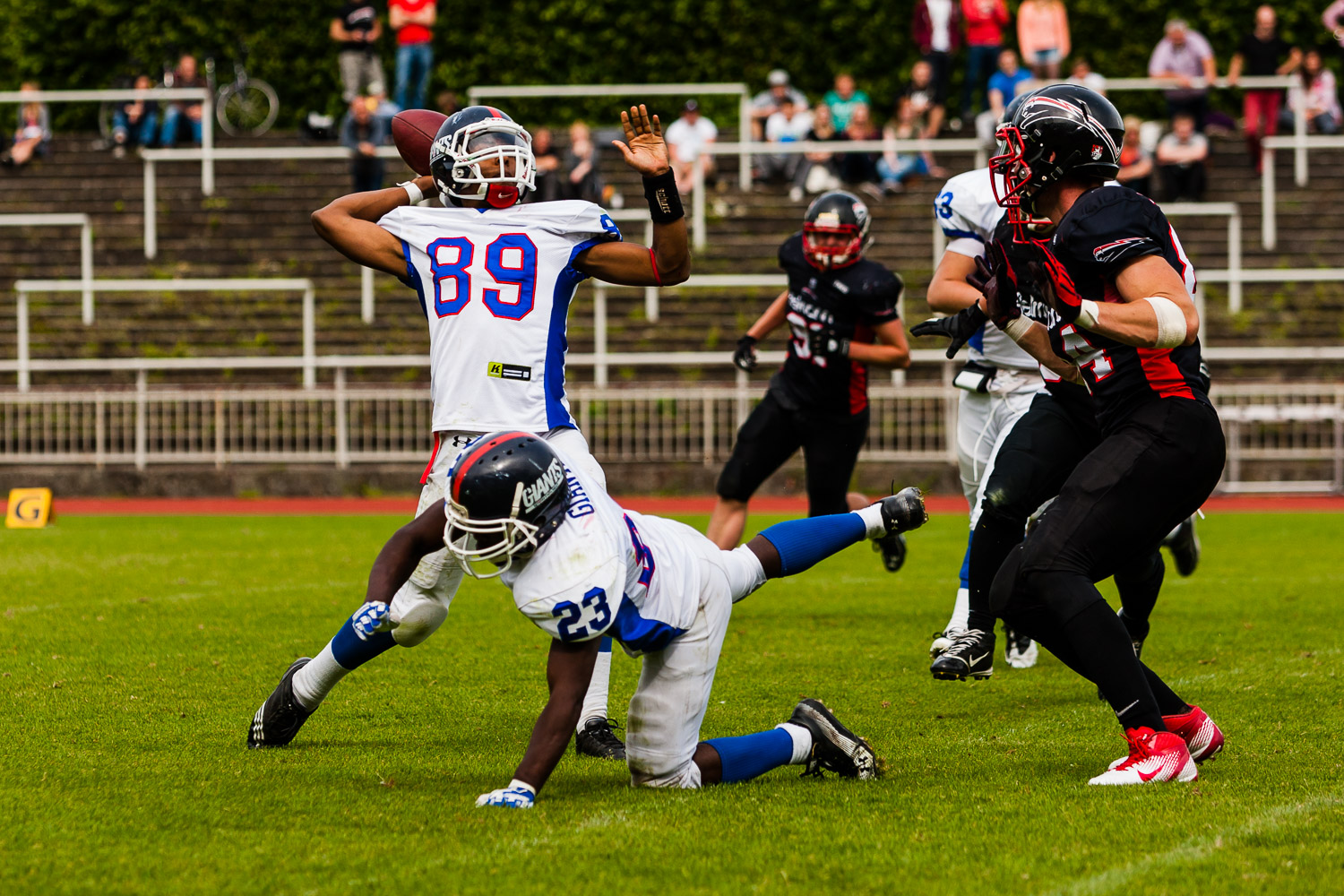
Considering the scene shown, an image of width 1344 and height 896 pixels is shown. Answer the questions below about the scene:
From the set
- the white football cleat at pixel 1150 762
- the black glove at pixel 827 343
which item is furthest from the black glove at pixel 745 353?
the white football cleat at pixel 1150 762

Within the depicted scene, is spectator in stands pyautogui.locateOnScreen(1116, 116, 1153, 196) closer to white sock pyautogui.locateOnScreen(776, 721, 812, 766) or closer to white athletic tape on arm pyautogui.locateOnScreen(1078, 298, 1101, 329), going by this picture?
white athletic tape on arm pyautogui.locateOnScreen(1078, 298, 1101, 329)

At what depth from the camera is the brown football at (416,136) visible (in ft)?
18.4

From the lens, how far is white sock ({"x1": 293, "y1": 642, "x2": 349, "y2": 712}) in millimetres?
5078

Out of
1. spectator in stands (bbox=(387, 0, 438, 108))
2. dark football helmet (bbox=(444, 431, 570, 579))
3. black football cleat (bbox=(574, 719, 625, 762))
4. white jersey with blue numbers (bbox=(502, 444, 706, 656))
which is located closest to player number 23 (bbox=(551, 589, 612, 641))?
white jersey with blue numbers (bbox=(502, 444, 706, 656))

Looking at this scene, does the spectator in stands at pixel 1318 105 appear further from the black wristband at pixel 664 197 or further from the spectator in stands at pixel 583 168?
the black wristband at pixel 664 197

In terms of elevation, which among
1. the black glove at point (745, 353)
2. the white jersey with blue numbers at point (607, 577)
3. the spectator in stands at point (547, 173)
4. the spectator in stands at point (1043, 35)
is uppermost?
the spectator in stands at point (1043, 35)

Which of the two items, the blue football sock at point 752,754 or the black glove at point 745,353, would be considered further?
the black glove at point 745,353

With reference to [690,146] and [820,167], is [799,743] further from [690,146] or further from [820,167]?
[690,146]

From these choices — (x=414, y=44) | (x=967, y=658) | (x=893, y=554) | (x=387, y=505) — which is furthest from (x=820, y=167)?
(x=967, y=658)

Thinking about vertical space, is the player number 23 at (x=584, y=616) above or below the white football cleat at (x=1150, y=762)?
above

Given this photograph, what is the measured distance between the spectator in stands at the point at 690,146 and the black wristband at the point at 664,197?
1437 centimetres

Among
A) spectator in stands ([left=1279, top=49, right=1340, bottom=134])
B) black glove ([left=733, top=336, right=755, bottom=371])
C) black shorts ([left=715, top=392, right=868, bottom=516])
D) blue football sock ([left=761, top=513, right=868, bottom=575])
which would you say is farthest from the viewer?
spectator in stands ([left=1279, top=49, right=1340, bottom=134])

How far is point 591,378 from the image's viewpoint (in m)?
17.9

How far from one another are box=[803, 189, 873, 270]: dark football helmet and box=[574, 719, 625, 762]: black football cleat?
3.57m
